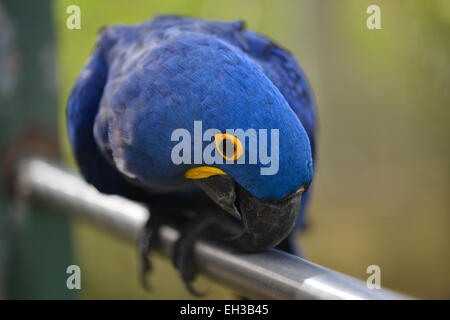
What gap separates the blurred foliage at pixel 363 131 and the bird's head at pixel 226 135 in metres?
1.39

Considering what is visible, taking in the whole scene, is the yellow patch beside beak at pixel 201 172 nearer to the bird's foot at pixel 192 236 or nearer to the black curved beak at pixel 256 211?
the black curved beak at pixel 256 211

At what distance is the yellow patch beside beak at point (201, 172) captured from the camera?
2.98 feet

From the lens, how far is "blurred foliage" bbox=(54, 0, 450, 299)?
2371 mm

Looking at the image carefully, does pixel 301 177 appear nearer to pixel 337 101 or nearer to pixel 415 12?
pixel 415 12

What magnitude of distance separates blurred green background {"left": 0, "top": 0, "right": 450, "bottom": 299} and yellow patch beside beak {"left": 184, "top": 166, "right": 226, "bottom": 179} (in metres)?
1.37

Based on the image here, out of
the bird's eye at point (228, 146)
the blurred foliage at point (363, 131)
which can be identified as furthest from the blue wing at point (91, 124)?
the blurred foliage at point (363, 131)

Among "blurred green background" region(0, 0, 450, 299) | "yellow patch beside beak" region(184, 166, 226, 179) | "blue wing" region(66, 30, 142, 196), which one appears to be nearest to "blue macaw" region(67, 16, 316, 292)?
"yellow patch beside beak" region(184, 166, 226, 179)

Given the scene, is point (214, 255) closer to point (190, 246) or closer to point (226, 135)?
point (190, 246)

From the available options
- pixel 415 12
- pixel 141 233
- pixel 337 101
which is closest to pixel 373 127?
pixel 337 101

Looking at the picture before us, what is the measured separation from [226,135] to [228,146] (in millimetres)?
19

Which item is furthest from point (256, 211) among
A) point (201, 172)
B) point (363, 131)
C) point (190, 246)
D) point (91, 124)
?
point (363, 131)

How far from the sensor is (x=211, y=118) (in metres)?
0.86

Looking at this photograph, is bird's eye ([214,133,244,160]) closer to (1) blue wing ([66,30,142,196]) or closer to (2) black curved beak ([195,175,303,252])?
(2) black curved beak ([195,175,303,252])

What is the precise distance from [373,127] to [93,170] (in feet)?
6.41
